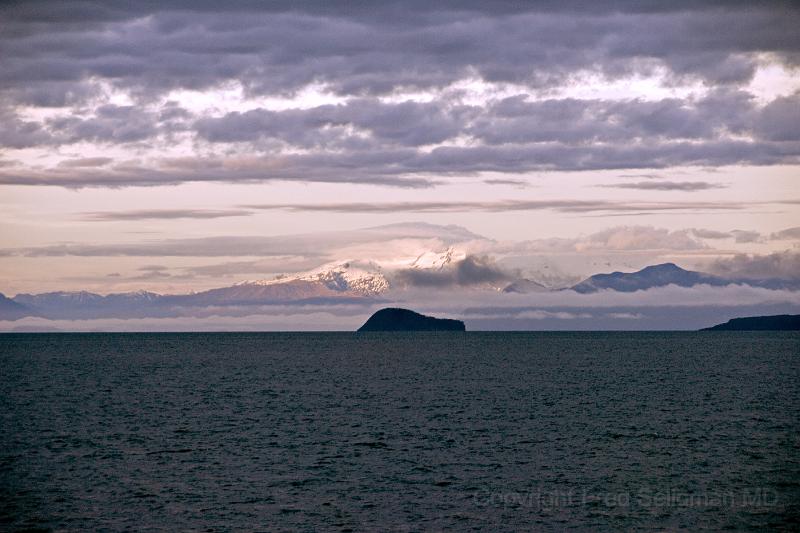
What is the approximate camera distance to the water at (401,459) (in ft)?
162

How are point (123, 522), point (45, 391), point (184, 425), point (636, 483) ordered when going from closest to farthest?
1. point (123, 522)
2. point (636, 483)
3. point (184, 425)
4. point (45, 391)

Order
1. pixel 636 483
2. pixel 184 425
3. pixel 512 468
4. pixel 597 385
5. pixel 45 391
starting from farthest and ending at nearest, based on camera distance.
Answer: pixel 597 385
pixel 45 391
pixel 184 425
pixel 512 468
pixel 636 483

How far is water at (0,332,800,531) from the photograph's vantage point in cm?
4941

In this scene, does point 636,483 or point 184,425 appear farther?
point 184,425

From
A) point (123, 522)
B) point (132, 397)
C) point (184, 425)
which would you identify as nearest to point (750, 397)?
point (184, 425)

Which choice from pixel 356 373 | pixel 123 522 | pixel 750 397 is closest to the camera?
pixel 123 522

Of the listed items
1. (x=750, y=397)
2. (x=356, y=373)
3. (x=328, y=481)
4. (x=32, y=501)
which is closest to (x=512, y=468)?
(x=328, y=481)

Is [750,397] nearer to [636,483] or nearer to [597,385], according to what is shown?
[597,385]

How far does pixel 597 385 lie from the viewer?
13838cm

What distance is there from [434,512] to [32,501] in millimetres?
23259

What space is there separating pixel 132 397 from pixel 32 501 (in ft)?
220

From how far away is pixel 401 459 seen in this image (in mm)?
65875

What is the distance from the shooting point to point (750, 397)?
113938 mm

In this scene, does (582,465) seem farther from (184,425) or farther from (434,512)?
(184,425)
